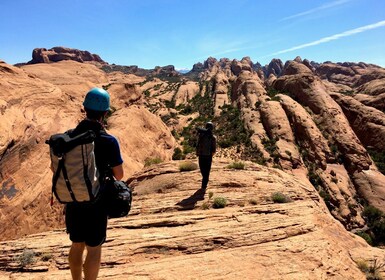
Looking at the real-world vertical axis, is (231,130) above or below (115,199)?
below

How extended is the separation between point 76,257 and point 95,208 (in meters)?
0.94

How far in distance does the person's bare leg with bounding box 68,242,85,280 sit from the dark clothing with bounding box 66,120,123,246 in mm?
225

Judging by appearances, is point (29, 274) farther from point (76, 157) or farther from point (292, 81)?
point (292, 81)

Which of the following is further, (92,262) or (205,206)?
(205,206)

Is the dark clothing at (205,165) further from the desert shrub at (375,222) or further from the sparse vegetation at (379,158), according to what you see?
the sparse vegetation at (379,158)

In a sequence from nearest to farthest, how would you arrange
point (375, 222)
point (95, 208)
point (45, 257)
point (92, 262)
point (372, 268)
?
1. point (95, 208)
2. point (92, 262)
3. point (45, 257)
4. point (372, 268)
5. point (375, 222)

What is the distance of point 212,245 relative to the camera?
7746 millimetres

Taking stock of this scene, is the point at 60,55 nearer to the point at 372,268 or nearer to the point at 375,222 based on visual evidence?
the point at 375,222

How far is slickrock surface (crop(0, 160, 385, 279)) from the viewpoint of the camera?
6.71 metres

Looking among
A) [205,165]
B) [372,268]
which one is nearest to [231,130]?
[205,165]

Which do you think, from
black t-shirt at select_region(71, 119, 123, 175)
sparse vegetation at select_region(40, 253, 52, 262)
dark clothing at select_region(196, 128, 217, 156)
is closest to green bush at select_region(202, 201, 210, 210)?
dark clothing at select_region(196, 128, 217, 156)

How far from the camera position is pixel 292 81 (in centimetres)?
4925

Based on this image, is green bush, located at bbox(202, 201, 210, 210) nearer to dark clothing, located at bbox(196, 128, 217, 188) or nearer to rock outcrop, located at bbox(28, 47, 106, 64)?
dark clothing, located at bbox(196, 128, 217, 188)

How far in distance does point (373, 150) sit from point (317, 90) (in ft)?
35.6
